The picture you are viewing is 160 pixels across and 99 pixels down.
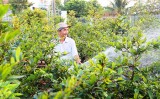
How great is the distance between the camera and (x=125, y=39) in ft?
6.72

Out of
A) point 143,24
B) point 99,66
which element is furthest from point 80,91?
point 143,24

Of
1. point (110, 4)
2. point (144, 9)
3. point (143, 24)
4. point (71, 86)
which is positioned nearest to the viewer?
point (71, 86)

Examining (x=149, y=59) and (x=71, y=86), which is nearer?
(x=71, y=86)

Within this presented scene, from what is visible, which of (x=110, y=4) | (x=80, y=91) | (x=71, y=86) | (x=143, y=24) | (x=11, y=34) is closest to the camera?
(x=71, y=86)

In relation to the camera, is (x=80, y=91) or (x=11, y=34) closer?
(x=11, y=34)

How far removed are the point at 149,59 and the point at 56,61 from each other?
623 mm

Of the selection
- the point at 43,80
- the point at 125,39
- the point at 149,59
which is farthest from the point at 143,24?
the point at 43,80

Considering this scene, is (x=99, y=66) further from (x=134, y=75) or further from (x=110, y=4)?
(x=110, y=4)

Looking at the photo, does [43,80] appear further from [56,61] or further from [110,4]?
[110,4]

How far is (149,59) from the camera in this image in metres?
2.32

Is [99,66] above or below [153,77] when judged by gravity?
above

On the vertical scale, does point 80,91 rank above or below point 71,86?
below

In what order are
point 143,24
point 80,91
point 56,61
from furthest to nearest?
point 143,24 < point 56,61 < point 80,91

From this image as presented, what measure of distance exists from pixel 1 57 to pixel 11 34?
66 centimetres
